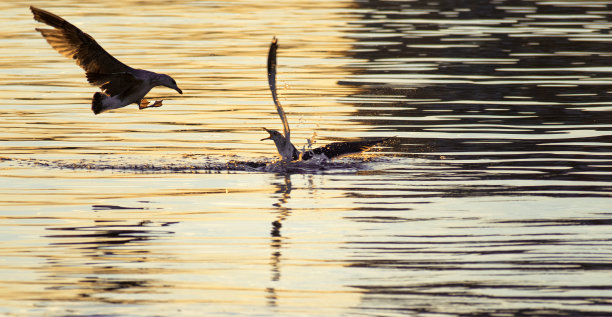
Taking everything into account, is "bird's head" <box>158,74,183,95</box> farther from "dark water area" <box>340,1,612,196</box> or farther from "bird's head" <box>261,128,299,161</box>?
"dark water area" <box>340,1,612,196</box>

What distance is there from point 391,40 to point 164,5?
16307mm

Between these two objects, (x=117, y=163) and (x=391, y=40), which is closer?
(x=117, y=163)

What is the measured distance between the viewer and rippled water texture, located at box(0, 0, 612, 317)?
8.91m

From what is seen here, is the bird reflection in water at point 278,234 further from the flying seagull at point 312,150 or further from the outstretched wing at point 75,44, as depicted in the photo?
the outstretched wing at point 75,44

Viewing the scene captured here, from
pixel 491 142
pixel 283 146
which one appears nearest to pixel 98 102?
pixel 283 146

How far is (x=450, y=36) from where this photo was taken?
106ft

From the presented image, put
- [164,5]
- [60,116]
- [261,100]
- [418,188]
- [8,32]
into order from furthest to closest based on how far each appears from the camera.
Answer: [164,5], [8,32], [261,100], [60,116], [418,188]

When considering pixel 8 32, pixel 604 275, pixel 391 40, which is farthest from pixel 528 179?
pixel 8 32

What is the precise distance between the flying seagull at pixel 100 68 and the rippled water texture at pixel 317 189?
0.75 m

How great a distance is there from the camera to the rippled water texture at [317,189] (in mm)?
8914

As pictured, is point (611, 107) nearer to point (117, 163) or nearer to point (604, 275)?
point (117, 163)

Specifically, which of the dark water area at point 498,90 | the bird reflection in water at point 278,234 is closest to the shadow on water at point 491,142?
the dark water area at point 498,90

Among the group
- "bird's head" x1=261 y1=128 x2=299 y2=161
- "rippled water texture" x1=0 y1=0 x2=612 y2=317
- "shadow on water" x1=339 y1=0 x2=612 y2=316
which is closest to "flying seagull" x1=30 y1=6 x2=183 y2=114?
"rippled water texture" x1=0 y1=0 x2=612 y2=317

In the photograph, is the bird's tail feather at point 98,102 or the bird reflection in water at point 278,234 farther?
the bird's tail feather at point 98,102
